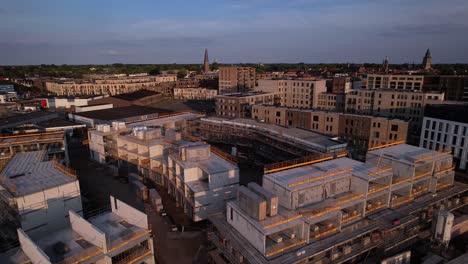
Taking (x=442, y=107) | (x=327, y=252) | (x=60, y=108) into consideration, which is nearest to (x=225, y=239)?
(x=327, y=252)

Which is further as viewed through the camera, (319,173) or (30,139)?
(30,139)

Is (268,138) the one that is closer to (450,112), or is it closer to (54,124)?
(450,112)

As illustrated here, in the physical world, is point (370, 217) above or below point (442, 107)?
below

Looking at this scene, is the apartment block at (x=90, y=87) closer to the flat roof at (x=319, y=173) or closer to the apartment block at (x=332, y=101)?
the apartment block at (x=332, y=101)

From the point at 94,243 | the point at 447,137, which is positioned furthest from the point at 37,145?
the point at 447,137

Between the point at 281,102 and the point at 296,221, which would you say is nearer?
the point at 296,221

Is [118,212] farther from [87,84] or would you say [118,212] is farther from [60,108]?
[87,84]

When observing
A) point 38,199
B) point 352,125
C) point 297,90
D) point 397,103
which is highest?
point 297,90
